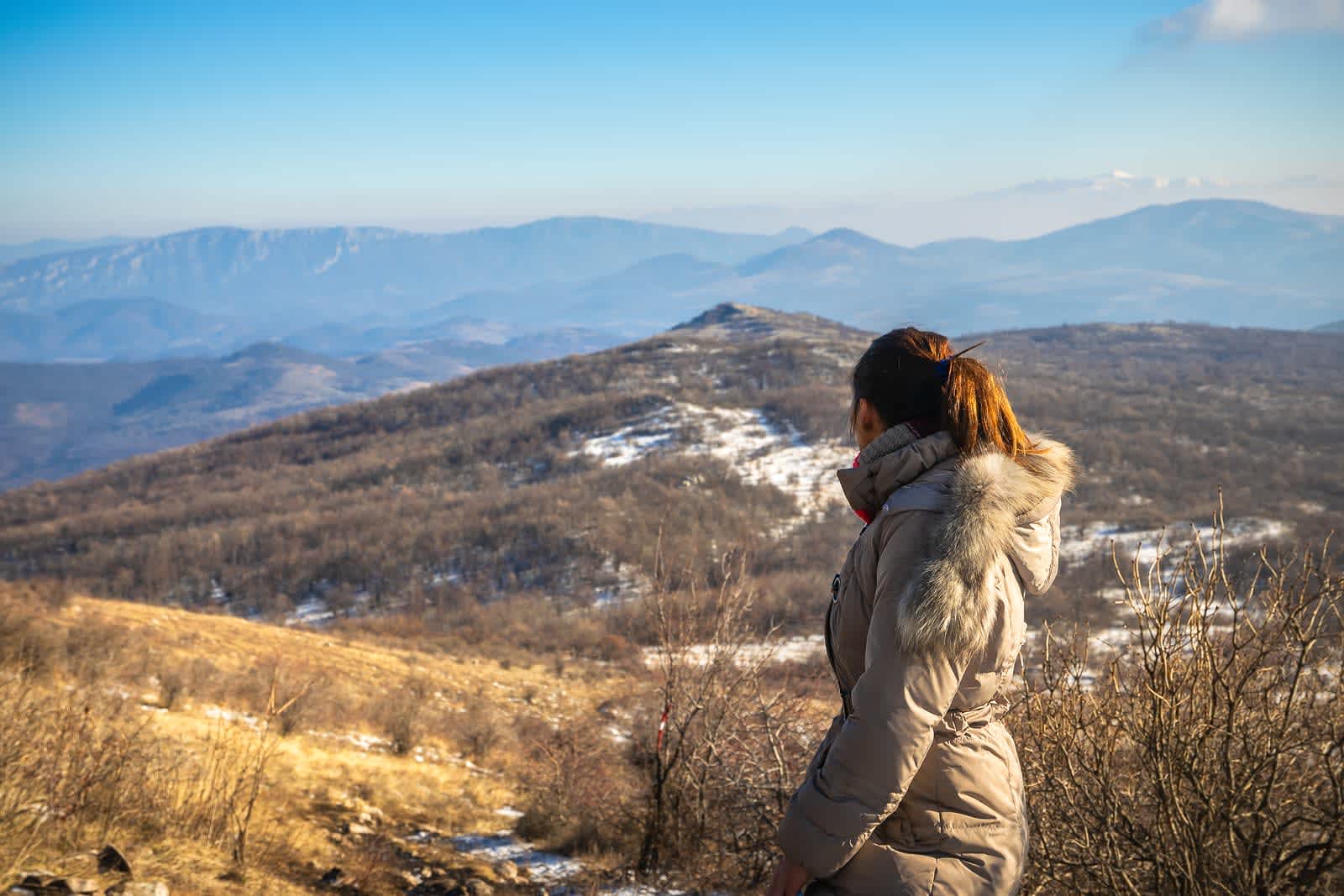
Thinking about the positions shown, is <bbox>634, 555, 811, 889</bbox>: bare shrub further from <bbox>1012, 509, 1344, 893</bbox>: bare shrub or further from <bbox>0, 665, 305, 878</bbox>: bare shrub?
<bbox>0, 665, 305, 878</bbox>: bare shrub

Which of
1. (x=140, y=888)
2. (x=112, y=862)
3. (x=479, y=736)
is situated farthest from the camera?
(x=479, y=736)

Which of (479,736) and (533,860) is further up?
(533,860)

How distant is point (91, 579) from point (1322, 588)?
205ft

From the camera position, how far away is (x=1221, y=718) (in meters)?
3.11

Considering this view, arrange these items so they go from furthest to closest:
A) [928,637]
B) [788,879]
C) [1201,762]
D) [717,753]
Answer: [717,753]
[1201,762]
[788,879]
[928,637]

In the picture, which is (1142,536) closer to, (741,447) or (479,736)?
(741,447)

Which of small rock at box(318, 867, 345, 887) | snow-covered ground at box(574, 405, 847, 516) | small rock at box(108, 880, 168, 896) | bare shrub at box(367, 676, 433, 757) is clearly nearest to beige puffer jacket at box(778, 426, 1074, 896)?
small rock at box(108, 880, 168, 896)

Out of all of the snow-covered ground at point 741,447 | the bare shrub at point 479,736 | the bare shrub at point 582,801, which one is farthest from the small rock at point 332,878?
the snow-covered ground at point 741,447

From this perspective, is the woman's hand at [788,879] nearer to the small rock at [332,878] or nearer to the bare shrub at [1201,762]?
the bare shrub at [1201,762]

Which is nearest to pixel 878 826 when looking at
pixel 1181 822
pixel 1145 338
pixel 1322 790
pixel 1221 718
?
pixel 1181 822

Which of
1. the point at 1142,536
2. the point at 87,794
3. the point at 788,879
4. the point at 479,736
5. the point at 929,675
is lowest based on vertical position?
the point at 1142,536

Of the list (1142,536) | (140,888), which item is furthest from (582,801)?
(1142,536)

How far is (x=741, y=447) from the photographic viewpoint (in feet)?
222

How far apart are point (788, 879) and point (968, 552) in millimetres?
962
